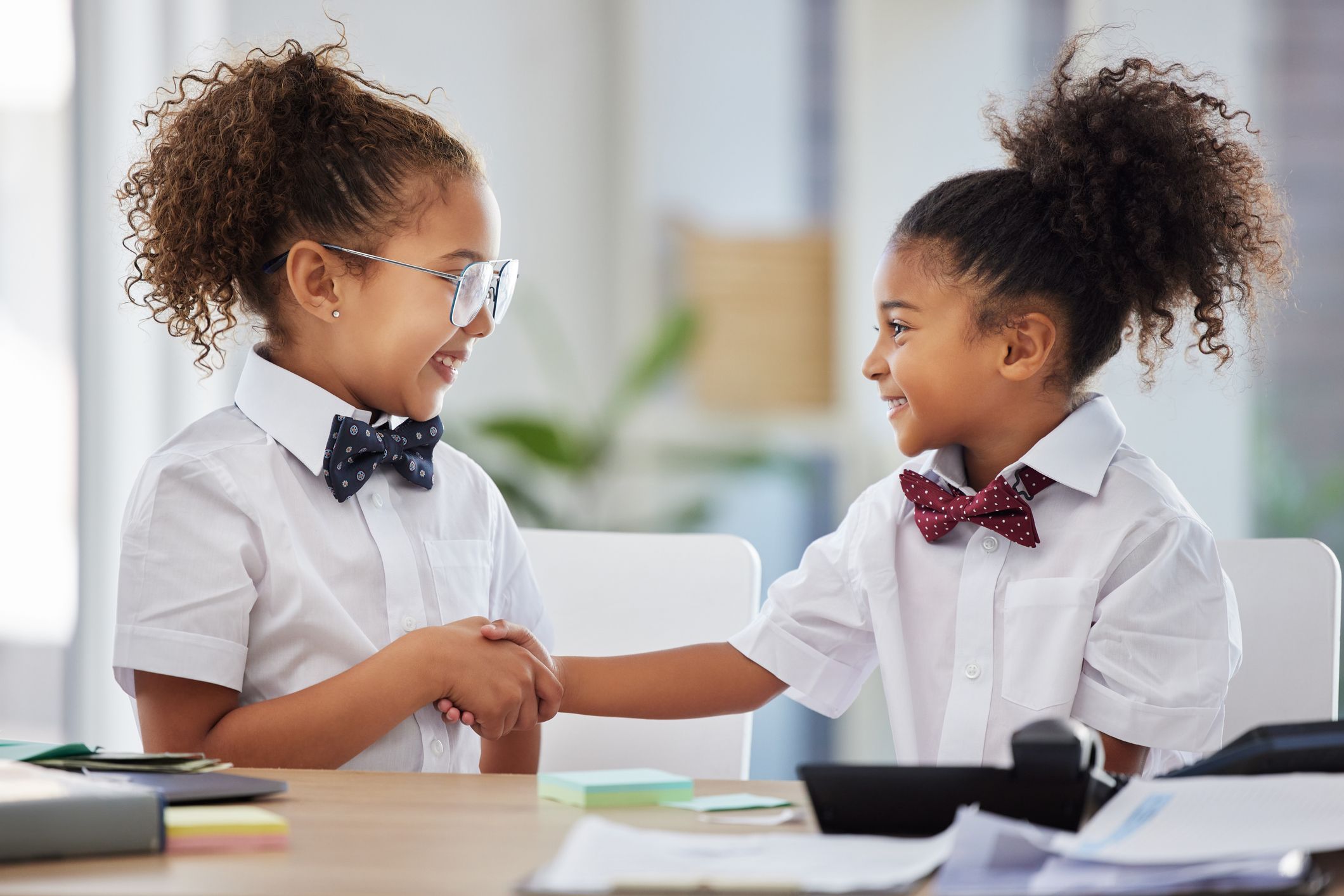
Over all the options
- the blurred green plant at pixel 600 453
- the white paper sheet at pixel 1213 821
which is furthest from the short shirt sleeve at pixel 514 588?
the blurred green plant at pixel 600 453

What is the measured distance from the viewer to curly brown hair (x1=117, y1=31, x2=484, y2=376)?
147cm

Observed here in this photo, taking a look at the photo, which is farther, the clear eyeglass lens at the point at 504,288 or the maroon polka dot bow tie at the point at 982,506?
the clear eyeglass lens at the point at 504,288

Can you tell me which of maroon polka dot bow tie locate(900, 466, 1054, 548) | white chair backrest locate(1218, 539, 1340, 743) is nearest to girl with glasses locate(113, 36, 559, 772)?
maroon polka dot bow tie locate(900, 466, 1054, 548)

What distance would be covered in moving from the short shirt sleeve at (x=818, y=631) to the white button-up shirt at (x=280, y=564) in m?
0.35

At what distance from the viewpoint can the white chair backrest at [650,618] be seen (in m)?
1.61

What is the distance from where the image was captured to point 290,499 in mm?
1394

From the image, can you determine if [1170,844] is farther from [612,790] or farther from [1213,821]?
[612,790]

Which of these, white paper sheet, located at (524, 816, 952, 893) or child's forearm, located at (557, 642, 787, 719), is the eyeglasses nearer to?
child's forearm, located at (557, 642, 787, 719)

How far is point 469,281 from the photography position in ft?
4.96

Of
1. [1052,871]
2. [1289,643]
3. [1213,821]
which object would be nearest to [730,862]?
[1052,871]

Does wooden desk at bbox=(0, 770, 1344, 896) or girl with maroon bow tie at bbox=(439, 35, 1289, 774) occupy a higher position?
girl with maroon bow tie at bbox=(439, 35, 1289, 774)

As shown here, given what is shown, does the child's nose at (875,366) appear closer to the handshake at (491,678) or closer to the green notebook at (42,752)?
the handshake at (491,678)

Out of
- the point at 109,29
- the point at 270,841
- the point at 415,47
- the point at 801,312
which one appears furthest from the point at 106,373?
the point at 270,841

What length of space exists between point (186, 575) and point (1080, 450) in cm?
97
